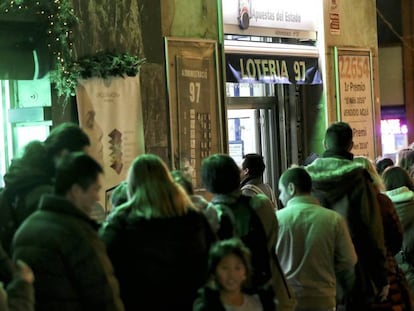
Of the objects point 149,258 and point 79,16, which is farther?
point 79,16

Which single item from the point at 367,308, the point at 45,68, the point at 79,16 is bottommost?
the point at 367,308

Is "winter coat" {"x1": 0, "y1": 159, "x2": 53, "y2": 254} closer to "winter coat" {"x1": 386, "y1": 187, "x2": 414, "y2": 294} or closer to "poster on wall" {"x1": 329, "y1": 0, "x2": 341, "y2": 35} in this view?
"winter coat" {"x1": 386, "y1": 187, "x2": 414, "y2": 294}

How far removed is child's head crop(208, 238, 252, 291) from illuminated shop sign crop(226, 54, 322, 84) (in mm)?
5785

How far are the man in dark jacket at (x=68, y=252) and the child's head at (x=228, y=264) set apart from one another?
2.57ft

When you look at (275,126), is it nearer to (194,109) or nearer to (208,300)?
(194,109)

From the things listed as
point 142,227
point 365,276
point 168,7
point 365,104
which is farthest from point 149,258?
point 365,104

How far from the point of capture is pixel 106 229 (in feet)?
15.8

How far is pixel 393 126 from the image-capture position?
16797 mm

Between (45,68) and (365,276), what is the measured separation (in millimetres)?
3636

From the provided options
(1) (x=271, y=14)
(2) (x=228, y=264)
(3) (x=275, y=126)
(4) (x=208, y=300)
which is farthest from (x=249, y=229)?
(3) (x=275, y=126)

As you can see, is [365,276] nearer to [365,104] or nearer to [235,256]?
[235,256]

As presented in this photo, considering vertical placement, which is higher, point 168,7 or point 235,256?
point 168,7

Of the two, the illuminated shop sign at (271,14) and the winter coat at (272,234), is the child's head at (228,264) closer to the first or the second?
the winter coat at (272,234)

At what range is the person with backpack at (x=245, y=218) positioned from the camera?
5.45 m
